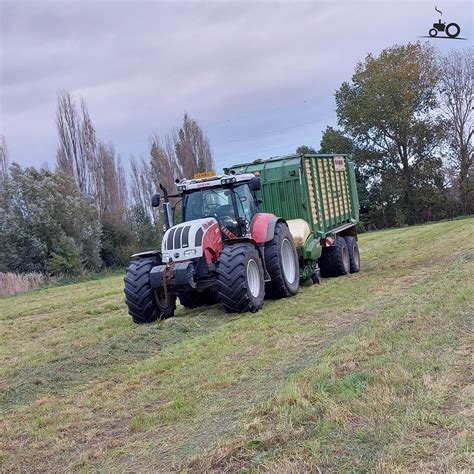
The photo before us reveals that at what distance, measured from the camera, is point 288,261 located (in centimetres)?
1070

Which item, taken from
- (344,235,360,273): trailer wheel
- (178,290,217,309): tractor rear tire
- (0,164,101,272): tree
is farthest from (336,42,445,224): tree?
(178,290,217,309): tractor rear tire

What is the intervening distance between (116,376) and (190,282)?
2657mm

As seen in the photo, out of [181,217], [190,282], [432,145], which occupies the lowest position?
[190,282]

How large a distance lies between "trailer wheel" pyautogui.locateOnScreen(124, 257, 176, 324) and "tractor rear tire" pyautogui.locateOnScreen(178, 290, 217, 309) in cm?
119

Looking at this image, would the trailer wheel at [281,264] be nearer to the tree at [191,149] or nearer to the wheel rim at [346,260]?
the wheel rim at [346,260]

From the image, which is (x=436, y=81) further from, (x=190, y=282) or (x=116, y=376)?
(x=116, y=376)

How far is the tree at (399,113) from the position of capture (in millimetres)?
38625

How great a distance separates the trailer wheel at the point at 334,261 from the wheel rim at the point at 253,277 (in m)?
4.21

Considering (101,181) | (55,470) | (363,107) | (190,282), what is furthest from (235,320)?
(363,107)

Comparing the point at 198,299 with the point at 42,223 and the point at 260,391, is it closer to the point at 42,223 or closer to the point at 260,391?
the point at 260,391

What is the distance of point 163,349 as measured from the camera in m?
7.05

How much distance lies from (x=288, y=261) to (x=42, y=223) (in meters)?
20.0

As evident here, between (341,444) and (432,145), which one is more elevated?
(432,145)

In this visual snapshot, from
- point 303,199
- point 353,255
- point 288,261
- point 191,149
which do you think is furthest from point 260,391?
point 191,149
